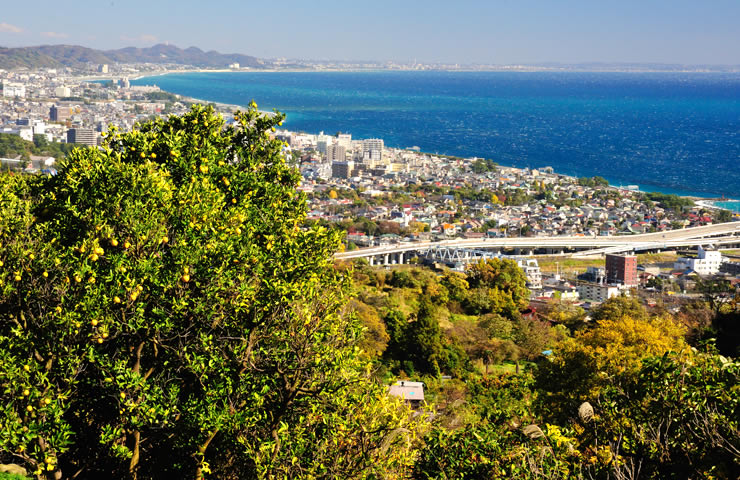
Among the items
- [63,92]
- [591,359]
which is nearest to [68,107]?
[63,92]

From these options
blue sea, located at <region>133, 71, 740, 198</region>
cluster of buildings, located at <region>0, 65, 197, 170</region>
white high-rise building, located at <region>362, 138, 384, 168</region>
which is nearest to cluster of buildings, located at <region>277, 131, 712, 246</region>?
white high-rise building, located at <region>362, 138, 384, 168</region>

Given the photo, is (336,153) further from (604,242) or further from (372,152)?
(604,242)

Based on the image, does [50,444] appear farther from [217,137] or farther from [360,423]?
[217,137]

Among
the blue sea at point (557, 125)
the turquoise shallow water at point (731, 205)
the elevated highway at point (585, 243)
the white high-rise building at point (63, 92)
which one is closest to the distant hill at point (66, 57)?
the blue sea at point (557, 125)

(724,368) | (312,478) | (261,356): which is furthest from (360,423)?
(724,368)

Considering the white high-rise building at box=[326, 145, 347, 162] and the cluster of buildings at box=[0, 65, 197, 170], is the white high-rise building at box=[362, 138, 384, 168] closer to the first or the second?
the white high-rise building at box=[326, 145, 347, 162]

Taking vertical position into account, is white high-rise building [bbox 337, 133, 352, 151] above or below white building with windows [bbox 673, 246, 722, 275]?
above
